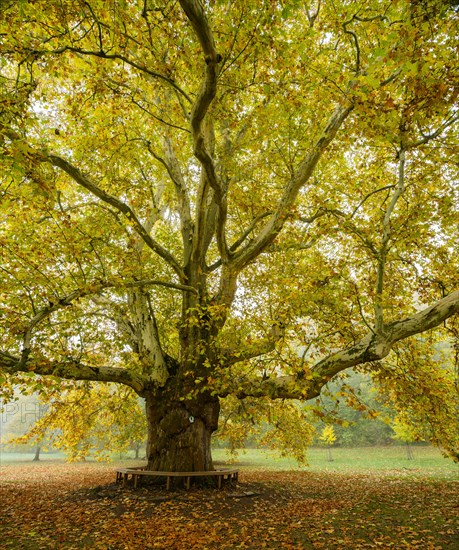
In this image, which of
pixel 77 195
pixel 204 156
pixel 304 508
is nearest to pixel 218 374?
pixel 304 508

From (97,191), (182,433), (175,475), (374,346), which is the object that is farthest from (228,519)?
(97,191)

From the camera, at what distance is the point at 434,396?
9.27 meters

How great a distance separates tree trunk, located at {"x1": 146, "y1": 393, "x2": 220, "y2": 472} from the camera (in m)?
9.94

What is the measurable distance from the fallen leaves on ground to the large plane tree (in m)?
1.52

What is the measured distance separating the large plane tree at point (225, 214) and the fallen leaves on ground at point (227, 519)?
152 cm

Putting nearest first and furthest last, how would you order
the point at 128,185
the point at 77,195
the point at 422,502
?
1. the point at 422,502
2. the point at 128,185
3. the point at 77,195

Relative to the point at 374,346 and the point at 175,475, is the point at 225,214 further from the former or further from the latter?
the point at 175,475

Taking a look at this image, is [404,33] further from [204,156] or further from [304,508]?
[304,508]

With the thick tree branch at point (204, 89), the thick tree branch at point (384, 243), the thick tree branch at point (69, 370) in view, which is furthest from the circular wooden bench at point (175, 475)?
the thick tree branch at point (204, 89)

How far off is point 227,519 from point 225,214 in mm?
6403

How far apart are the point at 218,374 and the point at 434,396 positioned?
532 centimetres

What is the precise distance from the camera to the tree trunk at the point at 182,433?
994 cm

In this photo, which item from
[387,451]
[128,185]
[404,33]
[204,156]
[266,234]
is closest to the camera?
[404,33]

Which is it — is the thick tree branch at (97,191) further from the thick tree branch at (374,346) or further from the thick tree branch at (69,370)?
the thick tree branch at (374,346)
